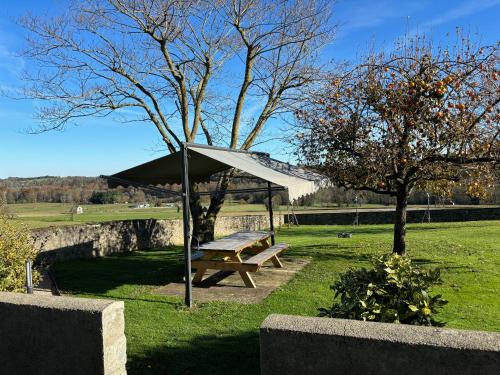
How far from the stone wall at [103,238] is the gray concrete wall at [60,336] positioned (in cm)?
742

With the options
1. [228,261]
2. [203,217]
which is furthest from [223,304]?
[203,217]

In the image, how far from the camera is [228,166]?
8.75 m

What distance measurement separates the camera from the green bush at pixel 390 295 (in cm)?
316

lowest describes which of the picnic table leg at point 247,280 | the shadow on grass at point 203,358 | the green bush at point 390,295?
the shadow on grass at point 203,358

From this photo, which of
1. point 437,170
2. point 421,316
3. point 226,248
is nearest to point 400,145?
point 437,170

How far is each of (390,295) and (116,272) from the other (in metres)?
7.94

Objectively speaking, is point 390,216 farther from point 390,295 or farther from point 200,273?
point 390,295

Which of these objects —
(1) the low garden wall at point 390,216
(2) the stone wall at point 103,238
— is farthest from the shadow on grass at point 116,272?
(1) the low garden wall at point 390,216

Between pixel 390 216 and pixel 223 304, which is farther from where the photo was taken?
pixel 390 216

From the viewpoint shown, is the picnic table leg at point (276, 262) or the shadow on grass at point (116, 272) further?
the picnic table leg at point (276, 262)

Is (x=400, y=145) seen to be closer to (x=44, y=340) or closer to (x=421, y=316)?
(x=421, y=316)

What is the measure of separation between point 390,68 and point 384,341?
22.4 feet

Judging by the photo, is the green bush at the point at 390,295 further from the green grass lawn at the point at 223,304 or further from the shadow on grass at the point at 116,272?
the shadow on grass at the point at 116,272

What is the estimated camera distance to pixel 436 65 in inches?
311
